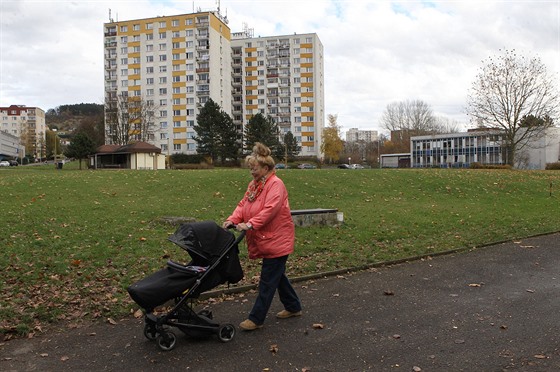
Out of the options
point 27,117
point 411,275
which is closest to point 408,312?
point 411,275

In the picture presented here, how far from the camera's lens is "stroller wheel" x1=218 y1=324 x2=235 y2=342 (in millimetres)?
4762

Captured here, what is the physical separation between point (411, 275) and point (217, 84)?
93.5m

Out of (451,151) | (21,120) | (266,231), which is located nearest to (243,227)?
(266,231)

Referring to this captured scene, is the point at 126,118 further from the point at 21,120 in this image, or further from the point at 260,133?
the point at 21,120

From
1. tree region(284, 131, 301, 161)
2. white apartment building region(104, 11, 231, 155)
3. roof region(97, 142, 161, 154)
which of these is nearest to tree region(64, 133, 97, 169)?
roof region(97, 142, 161, 154)

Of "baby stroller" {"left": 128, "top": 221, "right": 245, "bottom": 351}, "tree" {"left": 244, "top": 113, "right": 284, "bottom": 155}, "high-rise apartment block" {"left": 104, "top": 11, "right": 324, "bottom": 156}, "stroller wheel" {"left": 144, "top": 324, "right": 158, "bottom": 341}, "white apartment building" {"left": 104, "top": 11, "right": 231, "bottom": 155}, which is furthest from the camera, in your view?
"high-rise apartment block" {"left": 104, "top": 11, "right": 324, "bottom": 156}

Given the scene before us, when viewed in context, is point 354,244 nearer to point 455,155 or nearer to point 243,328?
point 243,328

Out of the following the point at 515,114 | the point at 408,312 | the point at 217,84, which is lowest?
the point at 408,312

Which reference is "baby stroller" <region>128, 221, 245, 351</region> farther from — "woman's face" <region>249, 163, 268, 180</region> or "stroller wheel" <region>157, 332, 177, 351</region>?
"woman's face" <region>249, 163, 268, 180</region>

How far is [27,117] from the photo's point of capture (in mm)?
166375

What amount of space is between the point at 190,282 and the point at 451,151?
98774 millimetres

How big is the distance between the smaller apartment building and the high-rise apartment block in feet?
71.1

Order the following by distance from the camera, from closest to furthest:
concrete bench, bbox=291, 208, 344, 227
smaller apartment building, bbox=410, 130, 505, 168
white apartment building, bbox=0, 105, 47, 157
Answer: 1. concrete bench, bbox=291, 208, 344, 227
2. smaller apartment building, bbox=410, 130, 505, 168
3. white apartment building, bbox=0, 105, 47, 157

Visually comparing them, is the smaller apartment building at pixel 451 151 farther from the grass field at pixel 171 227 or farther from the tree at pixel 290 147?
the grass field at pixel 171 227
